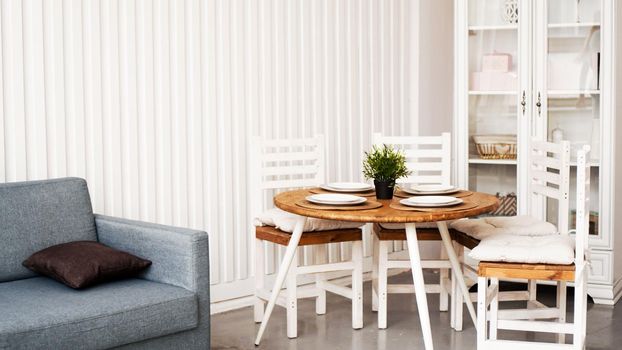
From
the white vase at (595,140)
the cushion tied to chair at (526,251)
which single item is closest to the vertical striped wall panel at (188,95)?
the white vase at (595,140)

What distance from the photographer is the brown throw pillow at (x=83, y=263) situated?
3.21 metres

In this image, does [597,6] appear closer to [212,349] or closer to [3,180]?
[212,349]

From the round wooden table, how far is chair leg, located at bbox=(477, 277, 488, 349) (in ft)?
0.98

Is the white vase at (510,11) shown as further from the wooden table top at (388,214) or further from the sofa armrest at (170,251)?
the sofa armrest at (170,251)

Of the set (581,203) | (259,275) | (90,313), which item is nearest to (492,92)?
(259,275)

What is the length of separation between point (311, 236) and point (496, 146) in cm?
165

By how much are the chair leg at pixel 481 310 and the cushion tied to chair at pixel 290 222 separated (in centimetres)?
97

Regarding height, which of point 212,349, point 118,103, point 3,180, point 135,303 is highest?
point 118,103

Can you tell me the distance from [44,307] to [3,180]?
3.02 feet

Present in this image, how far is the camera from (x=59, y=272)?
3242 mm

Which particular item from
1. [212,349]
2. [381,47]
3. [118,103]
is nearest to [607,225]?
[381,47]

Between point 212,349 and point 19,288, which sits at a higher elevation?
point 19,288

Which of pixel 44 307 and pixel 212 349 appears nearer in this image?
pixel 44 307

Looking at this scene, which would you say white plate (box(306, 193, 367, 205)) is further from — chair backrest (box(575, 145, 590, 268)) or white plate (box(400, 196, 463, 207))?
chair backrest (box(575, 145, 590, 268))
